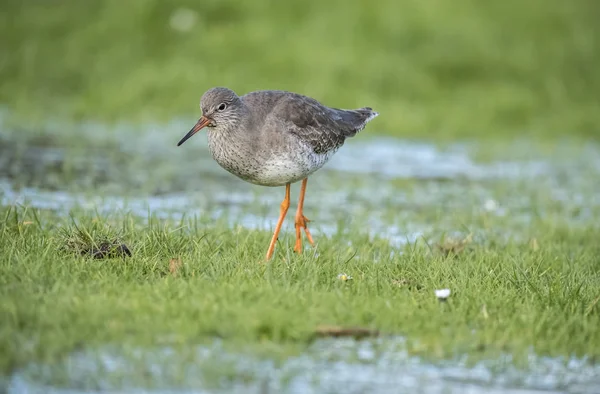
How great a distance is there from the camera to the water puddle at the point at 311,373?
190 inches

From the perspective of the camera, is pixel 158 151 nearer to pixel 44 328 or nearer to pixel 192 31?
pixel 192 31

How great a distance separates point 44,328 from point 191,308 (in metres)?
0.89

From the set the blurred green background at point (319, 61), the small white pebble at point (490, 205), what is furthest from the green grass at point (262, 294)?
the blurred green background at point (319, 61)

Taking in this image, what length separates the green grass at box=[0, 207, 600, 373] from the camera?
546 cm

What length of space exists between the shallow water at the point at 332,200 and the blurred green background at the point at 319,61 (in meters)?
1.47

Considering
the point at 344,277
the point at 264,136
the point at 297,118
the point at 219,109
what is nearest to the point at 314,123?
the point at 297,118

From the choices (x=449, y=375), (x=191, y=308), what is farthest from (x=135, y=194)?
(x=449, y=375)

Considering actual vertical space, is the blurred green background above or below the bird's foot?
above

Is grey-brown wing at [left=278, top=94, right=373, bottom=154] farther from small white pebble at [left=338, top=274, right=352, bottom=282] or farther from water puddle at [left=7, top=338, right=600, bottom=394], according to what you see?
water puddle at [left=7, top=338, right=600, bottom=394]

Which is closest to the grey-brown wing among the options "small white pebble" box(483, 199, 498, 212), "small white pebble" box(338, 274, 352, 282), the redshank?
the redshank

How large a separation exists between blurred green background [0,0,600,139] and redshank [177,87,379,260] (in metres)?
9.03

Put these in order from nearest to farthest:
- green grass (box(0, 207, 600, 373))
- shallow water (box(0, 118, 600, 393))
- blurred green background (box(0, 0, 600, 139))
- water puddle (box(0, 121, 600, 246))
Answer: shallow water (box(0, 118, 600, 393))
green grass (box(0, 207, 600, 373))
water puddle (box(0, 121, 600, 246))
blurred green background (box(0, 0, 600, 139))

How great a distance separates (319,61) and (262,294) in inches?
533

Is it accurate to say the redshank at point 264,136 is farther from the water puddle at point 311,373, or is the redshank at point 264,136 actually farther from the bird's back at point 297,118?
the water puddle at point 311,373
